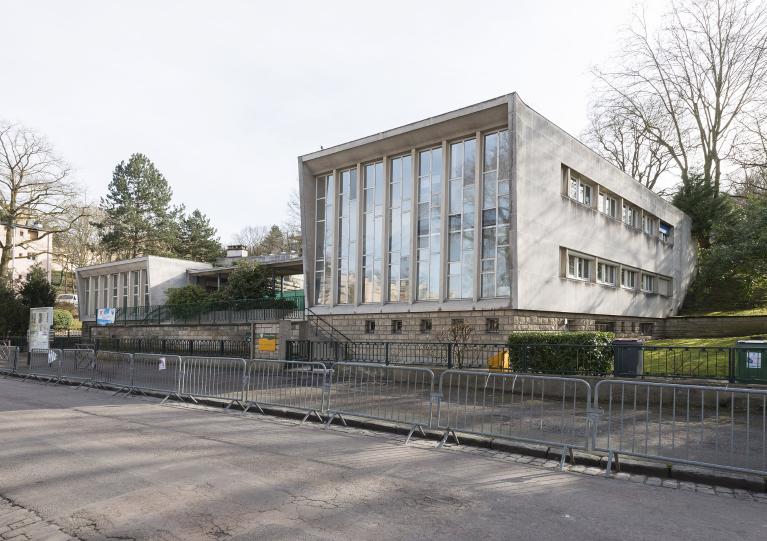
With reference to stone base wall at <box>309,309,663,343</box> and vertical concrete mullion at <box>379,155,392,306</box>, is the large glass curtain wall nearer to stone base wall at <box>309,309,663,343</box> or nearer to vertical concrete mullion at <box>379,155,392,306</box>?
vertical concrete mullion at <box>379,155,392,306</box>

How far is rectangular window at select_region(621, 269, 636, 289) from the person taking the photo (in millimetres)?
27438

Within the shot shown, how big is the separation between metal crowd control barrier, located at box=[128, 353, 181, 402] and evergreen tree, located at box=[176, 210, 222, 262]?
44424 mm

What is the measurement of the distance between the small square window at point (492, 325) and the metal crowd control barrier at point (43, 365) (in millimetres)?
14392

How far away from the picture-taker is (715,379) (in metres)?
11.5

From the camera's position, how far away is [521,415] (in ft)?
29.0

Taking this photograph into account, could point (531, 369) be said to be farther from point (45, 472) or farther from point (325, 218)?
point (325, 218)

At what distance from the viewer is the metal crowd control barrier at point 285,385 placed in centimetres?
1088

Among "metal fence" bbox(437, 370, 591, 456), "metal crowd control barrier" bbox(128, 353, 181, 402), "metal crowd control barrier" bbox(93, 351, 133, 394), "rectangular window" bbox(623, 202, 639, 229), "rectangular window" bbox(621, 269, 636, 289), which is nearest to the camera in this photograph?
"metal fence" bbox(437, 370, 591, 456)

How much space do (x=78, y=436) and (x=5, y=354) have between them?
60.4ft

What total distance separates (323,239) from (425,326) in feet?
23.6

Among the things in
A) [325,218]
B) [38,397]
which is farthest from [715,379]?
[325,218]

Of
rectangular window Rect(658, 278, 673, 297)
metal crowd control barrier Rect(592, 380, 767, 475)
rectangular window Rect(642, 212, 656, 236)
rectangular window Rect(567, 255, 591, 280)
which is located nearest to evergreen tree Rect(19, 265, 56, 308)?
rectangular window Rect(567, 255, 591, 280)

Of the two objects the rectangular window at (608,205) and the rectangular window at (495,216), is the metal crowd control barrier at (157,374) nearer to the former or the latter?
the rectangular window at (495,216)

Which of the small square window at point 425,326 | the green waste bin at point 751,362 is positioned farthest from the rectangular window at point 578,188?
the green waste bin at point 751,362
